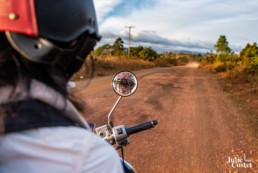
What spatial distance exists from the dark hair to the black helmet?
2cm

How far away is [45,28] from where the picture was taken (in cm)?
90

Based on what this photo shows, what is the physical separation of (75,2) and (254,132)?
633 centimetres

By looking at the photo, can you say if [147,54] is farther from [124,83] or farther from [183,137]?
[124,83]

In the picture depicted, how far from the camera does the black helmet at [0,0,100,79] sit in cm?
87

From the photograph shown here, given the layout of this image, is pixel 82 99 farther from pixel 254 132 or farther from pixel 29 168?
pixel 254 132

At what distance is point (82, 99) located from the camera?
1.11m

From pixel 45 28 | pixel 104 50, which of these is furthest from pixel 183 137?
pixel 104 50

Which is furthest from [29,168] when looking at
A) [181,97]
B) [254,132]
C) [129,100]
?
[181,97]

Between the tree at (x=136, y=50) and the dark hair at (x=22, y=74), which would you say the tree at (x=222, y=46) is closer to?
the tree at (x=136, y=50)

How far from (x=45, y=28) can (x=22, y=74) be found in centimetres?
14

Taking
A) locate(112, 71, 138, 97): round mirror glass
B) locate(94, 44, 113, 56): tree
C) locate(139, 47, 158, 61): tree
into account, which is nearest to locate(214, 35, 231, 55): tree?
locate(139, 47, 158, 61): tree
